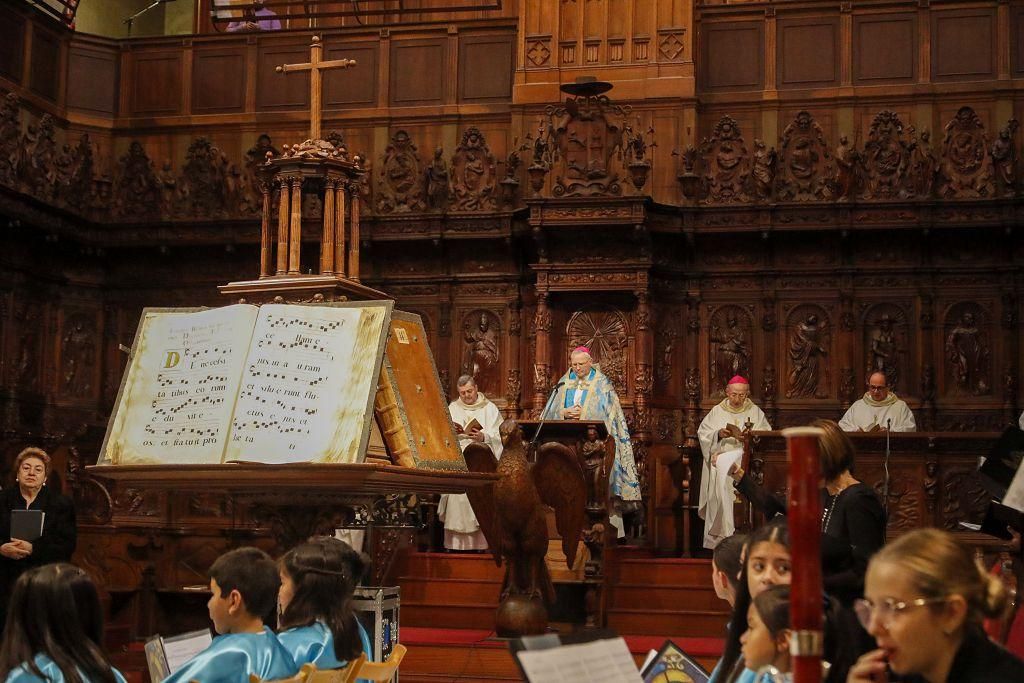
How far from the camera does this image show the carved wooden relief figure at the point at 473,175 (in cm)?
1432

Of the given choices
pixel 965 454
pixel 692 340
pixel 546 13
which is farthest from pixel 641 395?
pixel 546 13

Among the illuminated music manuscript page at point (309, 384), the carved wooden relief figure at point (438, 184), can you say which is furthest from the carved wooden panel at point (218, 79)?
the illuminated music manuscript page at point (309, 384)

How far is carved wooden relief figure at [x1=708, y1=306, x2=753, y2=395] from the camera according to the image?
45.5 feet

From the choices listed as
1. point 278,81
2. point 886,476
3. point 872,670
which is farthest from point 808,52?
point 872,670

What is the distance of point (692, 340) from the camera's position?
13.9 metres

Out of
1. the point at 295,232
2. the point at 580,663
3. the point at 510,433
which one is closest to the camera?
the point at 580,663

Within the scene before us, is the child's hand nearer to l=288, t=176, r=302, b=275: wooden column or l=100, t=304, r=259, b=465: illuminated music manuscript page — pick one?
l=100, t=304, r=259, b=465: illuminated music manuscript page

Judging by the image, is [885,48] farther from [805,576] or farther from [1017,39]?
[805,576]

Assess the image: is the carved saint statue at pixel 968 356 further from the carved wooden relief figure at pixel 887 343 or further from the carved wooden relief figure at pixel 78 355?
the carved wooden relief figure at pixel 78 355

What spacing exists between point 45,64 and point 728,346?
798cm

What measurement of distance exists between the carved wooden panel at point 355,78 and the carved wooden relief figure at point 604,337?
3.46 metres

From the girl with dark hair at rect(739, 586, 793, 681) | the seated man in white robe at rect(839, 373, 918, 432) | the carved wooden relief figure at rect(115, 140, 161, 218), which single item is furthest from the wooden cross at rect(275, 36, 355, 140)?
the carved wooden relief figure at rect(115, 140, 161, 218)

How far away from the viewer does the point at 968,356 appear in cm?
1344

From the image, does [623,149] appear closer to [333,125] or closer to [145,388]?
[333,125]
